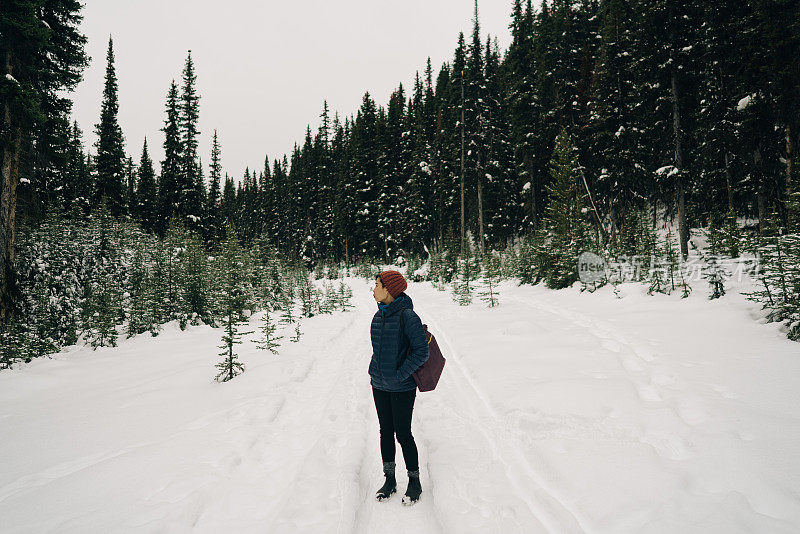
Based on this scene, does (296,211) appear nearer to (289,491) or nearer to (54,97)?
(54,97)

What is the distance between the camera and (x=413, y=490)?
3350 millimetres

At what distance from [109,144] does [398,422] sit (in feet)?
143

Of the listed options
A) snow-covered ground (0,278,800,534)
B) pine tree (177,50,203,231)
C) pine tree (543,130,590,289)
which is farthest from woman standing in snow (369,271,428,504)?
pine tree (177,50,203,231)

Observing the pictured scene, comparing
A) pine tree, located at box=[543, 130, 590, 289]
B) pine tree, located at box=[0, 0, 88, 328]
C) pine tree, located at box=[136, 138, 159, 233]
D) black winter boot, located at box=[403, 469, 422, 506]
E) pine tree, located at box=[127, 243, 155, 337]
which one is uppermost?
pine tree, located at box=[136, 138, 159, 233]

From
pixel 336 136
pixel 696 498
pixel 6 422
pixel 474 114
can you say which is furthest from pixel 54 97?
pixel 336 136

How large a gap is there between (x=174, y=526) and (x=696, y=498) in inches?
177

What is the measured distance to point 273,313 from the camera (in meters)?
15.6

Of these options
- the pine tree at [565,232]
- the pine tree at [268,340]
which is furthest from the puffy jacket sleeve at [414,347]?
the pine tree at [565,232]

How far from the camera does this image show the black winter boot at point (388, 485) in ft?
11.0

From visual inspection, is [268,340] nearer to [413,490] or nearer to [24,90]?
[413,490]

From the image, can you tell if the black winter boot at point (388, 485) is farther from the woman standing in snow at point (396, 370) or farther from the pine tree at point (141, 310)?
the pine tree at point (141, 310)

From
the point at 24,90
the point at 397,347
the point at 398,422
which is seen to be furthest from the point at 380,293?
the point at 24,90

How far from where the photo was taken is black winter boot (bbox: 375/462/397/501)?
11.0 feet

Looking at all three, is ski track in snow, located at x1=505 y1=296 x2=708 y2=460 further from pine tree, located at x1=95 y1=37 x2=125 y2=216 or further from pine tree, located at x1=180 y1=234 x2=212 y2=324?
pine tree, located at x1=95 y1=37 x2=125 y2=216
